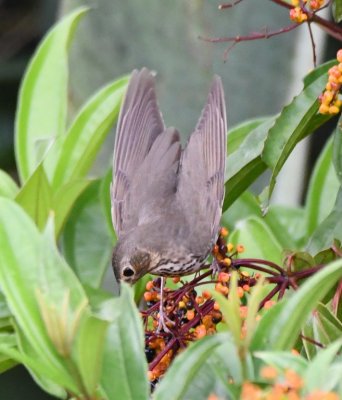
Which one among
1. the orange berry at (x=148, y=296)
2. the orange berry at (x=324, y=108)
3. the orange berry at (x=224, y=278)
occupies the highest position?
the orange berry at (x=324, y=108)

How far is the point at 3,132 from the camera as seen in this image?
5211 mm

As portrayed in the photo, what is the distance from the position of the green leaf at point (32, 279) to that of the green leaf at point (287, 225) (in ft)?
2.73

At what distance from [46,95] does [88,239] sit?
0.36 meters

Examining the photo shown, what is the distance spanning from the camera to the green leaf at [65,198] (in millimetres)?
2078

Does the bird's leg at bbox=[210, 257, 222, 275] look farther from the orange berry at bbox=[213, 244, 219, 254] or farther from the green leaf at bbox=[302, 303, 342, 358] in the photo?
the green leaf at bbox=[302, 303, 342, 358]

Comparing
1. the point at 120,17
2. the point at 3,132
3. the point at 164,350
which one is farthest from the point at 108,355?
the point at 3,132

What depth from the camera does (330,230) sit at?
176 centimetres

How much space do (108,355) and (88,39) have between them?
226cm

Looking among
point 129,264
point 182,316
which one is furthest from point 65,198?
point 182,316

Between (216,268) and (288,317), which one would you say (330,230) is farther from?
(288,317)

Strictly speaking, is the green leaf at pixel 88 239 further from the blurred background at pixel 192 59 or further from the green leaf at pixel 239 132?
the blurred background at pixel 192 59

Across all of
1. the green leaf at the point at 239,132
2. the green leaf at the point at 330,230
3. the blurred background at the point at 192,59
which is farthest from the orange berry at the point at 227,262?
the blurred background at the point at 192,59

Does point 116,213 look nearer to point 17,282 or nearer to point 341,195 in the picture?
point 341,195

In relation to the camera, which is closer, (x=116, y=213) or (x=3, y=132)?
(x=116, y=213)
